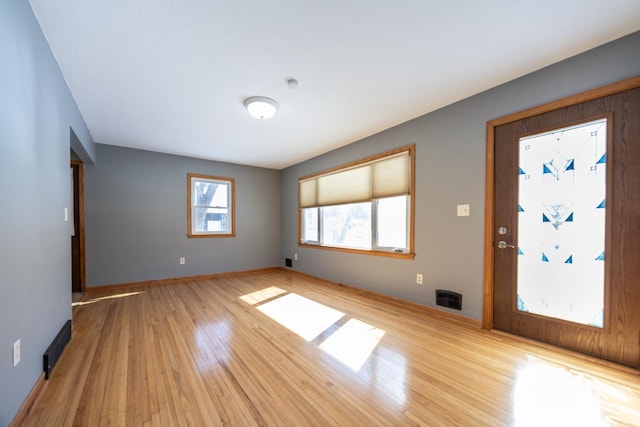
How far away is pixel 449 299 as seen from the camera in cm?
280

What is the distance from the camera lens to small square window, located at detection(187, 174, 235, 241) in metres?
4.97

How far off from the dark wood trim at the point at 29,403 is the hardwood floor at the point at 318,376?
0.03 m

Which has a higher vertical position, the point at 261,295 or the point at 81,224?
the point at 81,224

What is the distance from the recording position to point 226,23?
169 centimetres

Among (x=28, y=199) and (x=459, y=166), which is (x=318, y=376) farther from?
(x=459, y=166)

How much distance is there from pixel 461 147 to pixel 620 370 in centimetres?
221

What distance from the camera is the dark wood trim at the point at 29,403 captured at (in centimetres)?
134

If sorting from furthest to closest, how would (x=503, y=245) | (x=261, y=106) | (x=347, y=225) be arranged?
(x=347, y=225) < (x=261, y=106) < (x=503, y=245)

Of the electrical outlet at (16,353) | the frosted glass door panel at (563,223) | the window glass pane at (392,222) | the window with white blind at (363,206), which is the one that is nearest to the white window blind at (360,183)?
the window with white blind at (363,206)

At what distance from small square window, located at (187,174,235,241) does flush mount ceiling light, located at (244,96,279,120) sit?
9.27 feet

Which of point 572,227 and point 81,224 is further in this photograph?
point 81,224

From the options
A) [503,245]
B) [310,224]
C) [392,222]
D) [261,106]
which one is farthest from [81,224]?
[503,245]

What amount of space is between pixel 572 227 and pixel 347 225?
9.29 ft

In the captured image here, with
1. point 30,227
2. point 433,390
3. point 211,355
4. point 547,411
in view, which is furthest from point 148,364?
point 547,411
